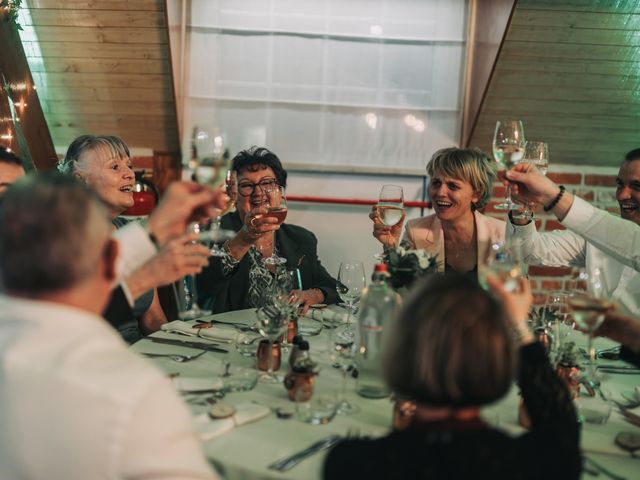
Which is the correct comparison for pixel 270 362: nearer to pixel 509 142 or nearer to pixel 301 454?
pixel 301 454

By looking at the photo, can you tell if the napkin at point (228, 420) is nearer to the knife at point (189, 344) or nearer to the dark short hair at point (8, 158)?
the knife at point (189, 344)

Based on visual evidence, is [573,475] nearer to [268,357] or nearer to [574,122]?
[268,357]

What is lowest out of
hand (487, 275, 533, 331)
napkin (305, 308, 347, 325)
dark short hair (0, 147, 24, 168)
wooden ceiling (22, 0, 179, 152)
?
napkin (305, 308, 347, 325)

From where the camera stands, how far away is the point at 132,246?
61.0 inches

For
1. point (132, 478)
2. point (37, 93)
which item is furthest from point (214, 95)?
point (132, 478)

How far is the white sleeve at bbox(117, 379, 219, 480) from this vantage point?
3.05 feet

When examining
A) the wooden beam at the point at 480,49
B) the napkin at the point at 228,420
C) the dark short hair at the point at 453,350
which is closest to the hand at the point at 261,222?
the napkin at the point at 228,420

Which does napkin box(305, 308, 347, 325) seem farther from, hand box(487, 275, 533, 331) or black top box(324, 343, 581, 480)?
black top box(324, 343, 581, 480)

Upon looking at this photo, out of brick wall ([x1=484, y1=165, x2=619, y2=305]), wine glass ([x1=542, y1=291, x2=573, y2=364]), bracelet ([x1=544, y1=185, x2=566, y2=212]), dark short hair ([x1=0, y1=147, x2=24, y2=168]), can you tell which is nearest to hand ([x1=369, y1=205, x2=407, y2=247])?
bracelet ([x1=544, y1=185, x2=566, y2=212])

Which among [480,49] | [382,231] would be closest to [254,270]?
[382,231]

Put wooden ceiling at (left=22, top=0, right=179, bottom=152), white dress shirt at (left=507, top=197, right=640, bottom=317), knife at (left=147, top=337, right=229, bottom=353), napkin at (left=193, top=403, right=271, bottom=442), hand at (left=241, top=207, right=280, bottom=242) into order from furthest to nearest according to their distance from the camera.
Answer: wooden ceiling at (left=22, top=0, right=179, bottom=152), hand at (left=241, top=207, right=280, bottom=242), white dress shirt at (left=507, top=197, right=640, bottom=317), knife at (left=147, top=337, right=229, bottom=353), napkin at (left=193, top=403, right=271, bottom=442)

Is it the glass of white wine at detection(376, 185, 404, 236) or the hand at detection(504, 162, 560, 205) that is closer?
the hand at detection(504, 162, 560, 205)

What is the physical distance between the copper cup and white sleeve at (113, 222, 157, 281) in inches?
16.9

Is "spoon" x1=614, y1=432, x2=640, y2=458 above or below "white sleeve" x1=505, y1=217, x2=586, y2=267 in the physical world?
below
